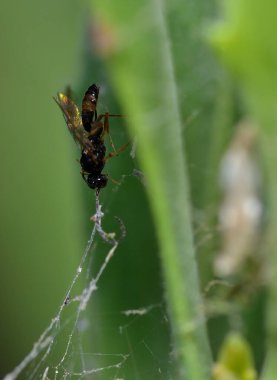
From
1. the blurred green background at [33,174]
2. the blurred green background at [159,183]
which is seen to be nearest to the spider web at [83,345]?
the blurred green background at [159,183]

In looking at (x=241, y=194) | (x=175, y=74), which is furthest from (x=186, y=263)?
(x=175, y=74)

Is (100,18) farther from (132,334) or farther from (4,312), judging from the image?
(4,312)

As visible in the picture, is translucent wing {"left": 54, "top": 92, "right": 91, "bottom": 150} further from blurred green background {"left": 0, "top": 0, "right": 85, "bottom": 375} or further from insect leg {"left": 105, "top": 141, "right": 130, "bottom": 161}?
blurred green background {"left": 0, "top": 0, "right": 85, "bottom": 375}

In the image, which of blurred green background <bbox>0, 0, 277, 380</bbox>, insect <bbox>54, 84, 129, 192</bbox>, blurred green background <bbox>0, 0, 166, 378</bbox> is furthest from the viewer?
blurred green background <bbox>0, 0, 166, 378</bbox>

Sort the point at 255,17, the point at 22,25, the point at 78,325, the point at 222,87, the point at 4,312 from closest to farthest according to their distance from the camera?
the point at 255,17 → the point at 222,87 → the point at 78,325 → the point at 22,25 → the point at 4,312

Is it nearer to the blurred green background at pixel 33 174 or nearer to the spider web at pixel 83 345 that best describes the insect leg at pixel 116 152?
the spider web at pixel 83 345

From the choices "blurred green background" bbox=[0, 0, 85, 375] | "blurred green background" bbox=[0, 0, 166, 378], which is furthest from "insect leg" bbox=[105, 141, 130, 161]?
"blurred green background" bbox=[0, 0, 85, 375]
